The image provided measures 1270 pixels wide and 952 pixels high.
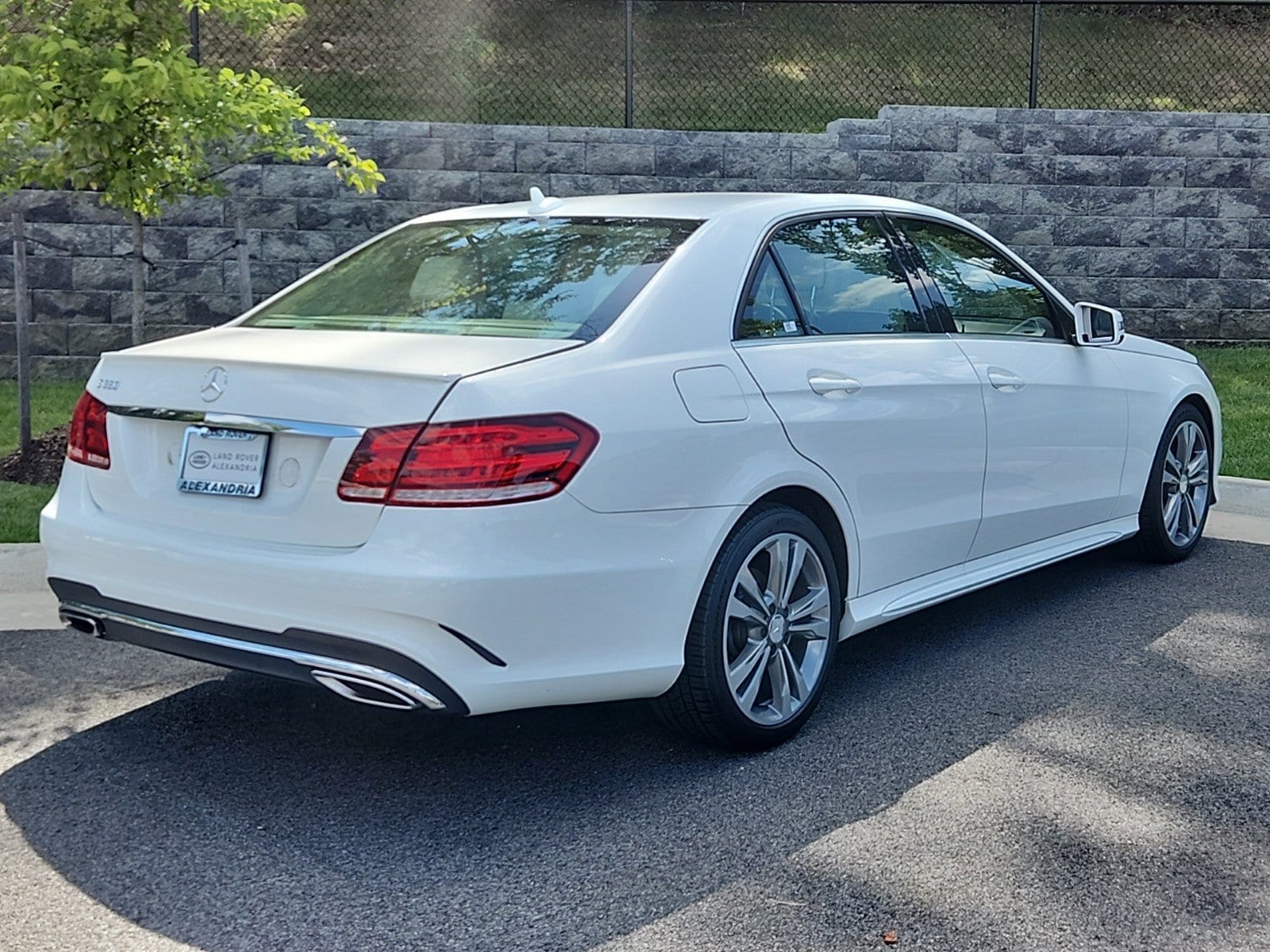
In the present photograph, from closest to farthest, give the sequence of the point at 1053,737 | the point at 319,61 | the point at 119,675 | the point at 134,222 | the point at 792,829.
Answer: the point at 792,829 < the point at 1053,737 < the point at 119,675 < the point at 134,222 < the point at 319,61

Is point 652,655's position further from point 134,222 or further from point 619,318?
point 134,222

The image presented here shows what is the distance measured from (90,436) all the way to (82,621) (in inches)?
20.1

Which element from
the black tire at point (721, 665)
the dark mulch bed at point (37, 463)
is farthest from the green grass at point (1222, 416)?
the black tire at point (721, 665)

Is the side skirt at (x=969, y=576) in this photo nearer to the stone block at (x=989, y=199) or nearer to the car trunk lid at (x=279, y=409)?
the car trunk lid at (x=279, y=409)

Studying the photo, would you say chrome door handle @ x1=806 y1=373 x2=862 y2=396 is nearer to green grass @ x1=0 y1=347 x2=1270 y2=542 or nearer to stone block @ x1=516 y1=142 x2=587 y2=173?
green grass @ x1=0 y1=347 x2=1270 y2=542

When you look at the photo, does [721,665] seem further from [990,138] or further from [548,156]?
[990,138]

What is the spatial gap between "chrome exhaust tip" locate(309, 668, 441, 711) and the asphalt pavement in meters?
0.36

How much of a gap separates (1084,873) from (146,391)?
8.62 feet

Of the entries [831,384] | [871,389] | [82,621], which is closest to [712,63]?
[871,389]

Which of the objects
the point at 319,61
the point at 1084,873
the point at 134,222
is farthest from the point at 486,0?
the point at 1084,873

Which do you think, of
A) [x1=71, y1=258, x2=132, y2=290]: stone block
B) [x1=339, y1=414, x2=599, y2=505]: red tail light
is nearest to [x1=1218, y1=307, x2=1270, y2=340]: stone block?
[x1=71, y1=258, x2=132, y2=290]: stone block

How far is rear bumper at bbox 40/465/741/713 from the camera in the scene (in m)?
3.34

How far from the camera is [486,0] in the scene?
16.3m

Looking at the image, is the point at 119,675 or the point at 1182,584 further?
the point at 1182,584
